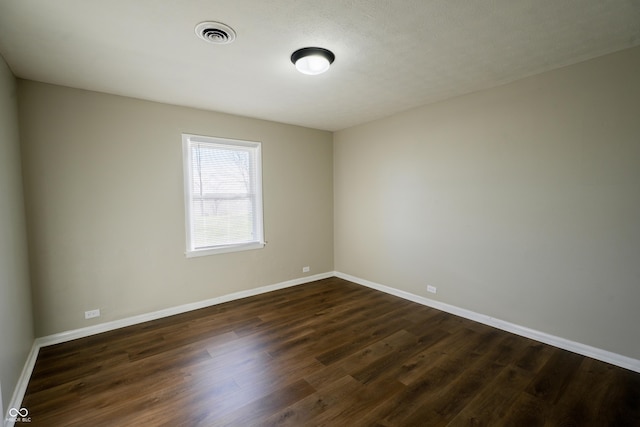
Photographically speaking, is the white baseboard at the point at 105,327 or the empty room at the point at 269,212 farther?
the white baseboard at the point at 105,327

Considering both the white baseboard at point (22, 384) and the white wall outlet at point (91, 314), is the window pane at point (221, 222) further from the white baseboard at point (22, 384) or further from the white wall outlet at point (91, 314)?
the white baseboard at point (22, 384)

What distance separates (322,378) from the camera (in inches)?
88.3

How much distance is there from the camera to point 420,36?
81.2 inches

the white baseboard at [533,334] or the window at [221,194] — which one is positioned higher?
the window at [221,194]

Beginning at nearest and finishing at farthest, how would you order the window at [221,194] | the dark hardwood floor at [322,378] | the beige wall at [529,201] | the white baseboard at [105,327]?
the dark hardwood floor at [322,378] → the white baseboard at [105,327] → the beige wall at [529,201] → the window at [221,194]

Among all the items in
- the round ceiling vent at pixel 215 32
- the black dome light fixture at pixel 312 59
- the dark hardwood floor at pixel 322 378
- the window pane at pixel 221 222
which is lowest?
the dark hardwood floor at pixel 322 378

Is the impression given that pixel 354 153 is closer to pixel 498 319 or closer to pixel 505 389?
pixel 498 319

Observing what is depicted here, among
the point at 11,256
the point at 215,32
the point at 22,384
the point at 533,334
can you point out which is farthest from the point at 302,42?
the point at 533,334

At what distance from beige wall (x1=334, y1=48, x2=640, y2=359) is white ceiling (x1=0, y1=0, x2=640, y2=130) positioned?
0.35 meters

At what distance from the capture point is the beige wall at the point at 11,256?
1.89m

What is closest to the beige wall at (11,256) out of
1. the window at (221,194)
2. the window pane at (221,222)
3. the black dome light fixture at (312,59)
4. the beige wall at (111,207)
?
the beige wall at (111,207)

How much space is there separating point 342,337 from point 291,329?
0.59 meters

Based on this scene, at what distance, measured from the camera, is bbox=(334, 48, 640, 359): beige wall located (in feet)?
7.70

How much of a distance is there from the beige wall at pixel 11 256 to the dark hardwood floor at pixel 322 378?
292 mm
